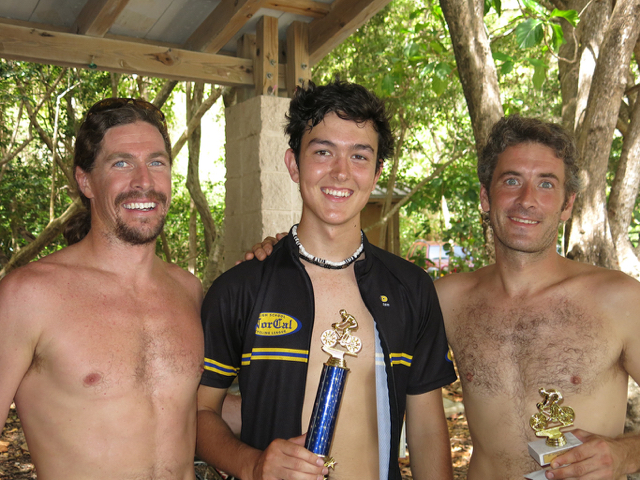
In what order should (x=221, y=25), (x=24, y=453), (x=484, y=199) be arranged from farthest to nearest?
1. (x=24, y=453)
2. (x=221, y=25)
3. (x=484, y=199)

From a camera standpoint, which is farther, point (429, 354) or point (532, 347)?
point (532, 347)

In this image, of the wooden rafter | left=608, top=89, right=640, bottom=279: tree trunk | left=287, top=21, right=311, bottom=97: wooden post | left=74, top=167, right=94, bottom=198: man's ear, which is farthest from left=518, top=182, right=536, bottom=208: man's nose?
left=287, top=21, right=311, bottom=97: wooden post

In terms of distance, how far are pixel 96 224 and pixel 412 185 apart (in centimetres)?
1177

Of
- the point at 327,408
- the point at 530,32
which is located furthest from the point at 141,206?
the point at 530,32

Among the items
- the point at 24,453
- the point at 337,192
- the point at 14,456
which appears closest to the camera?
the point at 337,192

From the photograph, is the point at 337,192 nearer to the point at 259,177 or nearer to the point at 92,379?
the point at 92,379

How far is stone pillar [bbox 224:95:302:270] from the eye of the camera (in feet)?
17.6

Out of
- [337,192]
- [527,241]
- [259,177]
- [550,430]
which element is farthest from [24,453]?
[550,430]

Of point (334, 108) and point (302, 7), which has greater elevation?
point (302, 7)

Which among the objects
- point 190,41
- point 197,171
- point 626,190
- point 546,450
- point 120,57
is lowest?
point 546,450

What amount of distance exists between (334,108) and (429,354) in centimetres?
121

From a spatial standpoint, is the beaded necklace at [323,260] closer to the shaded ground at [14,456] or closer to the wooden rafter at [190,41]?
the wooden rafter at [190,41]

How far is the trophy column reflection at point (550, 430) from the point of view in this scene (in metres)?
2.14

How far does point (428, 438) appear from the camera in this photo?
2.60 metres
